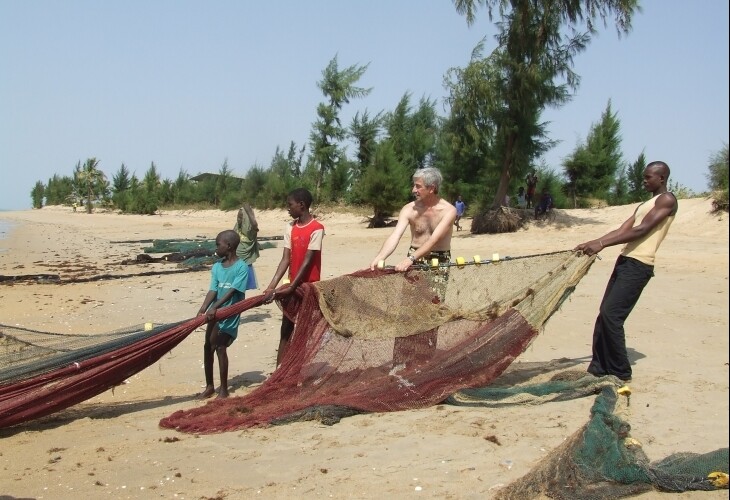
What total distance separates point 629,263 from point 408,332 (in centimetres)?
191

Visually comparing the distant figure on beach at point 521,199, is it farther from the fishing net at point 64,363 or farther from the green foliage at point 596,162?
the fishing net at point 64,363

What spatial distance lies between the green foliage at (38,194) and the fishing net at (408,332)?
99010mm

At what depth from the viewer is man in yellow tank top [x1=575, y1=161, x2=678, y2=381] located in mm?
5516

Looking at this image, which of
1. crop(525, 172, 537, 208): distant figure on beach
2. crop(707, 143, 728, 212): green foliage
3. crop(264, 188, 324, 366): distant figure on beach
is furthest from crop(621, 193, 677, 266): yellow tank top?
crop(525, 172, 537, 208): distant figure on beach

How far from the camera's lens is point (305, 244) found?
5949 mm

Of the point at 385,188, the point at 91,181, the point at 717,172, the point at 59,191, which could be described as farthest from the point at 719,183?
the point at 59,191

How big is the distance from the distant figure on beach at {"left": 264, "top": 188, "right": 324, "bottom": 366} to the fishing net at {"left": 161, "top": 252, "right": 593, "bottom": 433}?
21 cm

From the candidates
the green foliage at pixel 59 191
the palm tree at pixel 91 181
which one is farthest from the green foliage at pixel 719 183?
the green foliage at pixel 59 191

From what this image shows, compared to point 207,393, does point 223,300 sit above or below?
above

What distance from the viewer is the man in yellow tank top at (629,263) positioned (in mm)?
5516

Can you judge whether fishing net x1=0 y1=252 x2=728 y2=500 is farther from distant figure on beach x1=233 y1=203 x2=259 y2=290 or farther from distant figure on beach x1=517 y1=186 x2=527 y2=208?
distant figure on beach x1=517 y1=186 x2=527 y2=208

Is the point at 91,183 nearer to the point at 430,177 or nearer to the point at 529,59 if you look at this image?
the point at 529,59

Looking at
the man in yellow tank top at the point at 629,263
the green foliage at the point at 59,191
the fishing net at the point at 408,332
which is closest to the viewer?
the fishing net at the point at 408,332

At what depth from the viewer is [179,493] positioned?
3949 millimetres
